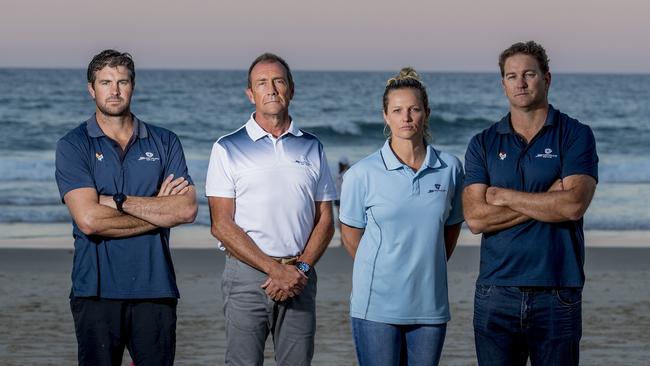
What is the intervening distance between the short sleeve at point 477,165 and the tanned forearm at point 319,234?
659 millimetres

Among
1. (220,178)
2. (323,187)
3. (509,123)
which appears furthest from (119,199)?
(509,123)

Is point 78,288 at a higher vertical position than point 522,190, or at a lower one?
lower

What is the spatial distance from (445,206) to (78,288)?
5.21 feet

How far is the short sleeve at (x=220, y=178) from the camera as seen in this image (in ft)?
16.4

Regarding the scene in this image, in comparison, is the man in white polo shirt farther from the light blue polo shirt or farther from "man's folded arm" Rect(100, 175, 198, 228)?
the light blue polo shirt

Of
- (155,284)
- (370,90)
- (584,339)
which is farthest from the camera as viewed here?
(370,90)

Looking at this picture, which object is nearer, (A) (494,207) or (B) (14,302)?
(A) (494,207)

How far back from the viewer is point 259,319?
4.98 meters

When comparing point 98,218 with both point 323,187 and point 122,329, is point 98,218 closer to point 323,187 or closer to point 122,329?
point 122,329

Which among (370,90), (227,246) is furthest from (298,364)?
(370,90)

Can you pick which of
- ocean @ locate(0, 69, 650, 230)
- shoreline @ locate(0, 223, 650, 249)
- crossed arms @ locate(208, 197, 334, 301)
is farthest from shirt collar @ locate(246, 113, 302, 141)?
ocean @ locate(0, 69, 650, 230)

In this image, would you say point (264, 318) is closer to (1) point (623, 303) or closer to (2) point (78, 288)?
(2) point (78, 288)

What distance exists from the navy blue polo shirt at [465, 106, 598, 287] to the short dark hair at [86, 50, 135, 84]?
152cm

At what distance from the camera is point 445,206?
4617 mm
